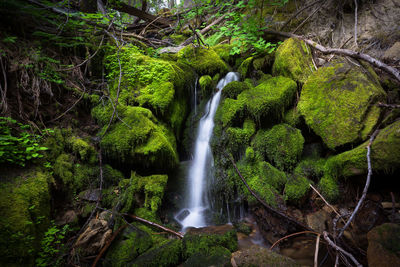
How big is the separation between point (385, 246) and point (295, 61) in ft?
12.5

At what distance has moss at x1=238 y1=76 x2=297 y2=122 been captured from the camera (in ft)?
12.8

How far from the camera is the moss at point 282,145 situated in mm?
3670

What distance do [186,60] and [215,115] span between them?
2.36 metres

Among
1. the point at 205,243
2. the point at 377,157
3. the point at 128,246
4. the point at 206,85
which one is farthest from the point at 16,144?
the point at 377,157

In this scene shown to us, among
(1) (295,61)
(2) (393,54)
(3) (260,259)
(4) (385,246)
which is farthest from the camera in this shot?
(1) (295,61)

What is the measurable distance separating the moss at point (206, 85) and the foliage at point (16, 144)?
13.3 feet

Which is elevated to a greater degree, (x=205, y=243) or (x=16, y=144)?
(x=16, y=144)

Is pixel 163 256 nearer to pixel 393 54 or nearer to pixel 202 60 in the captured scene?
pixel 202 60

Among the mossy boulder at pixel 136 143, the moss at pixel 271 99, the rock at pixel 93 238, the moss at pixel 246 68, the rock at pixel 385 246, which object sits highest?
the moss at pixel 246 68

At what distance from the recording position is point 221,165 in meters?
4.17

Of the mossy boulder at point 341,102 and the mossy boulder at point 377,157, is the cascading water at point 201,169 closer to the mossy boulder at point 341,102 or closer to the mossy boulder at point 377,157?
the mossy boulder at point 341,102

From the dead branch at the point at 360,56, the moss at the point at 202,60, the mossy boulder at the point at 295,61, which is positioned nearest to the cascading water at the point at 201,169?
the moss at the point at 202,60

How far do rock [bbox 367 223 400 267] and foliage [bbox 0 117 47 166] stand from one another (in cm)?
438

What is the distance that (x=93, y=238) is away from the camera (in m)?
2.48
